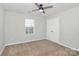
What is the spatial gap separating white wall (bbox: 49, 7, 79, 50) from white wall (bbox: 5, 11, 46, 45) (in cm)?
229

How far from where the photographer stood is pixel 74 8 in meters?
3.66

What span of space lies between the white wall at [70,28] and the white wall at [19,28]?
7.51ft

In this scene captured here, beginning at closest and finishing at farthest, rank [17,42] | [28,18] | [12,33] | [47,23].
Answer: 1. [12,33]
2. [17,42]
3. [28,18]
4. [47,23]

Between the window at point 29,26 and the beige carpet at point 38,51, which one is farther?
the window at point 29,26

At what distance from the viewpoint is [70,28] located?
3.88 m

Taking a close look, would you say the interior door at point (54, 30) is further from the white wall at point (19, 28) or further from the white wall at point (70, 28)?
the white wall at point (19, 28)

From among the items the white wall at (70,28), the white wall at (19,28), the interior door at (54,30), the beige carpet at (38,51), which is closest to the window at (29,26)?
the white wall at (19,28)

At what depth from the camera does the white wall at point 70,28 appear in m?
3.56

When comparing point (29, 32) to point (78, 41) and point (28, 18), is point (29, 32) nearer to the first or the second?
point (28, 18)

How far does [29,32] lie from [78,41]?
3.56 m

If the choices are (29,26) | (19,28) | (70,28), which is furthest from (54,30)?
(19,28)

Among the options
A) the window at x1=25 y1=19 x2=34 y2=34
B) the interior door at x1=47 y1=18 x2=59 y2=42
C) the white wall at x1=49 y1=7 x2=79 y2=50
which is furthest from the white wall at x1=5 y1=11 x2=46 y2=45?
the white wall at x1=49 y1=7 x2=79 y2=50

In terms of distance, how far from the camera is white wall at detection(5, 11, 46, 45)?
457 cm

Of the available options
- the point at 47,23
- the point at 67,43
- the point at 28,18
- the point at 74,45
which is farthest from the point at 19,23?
the point at 74,45
